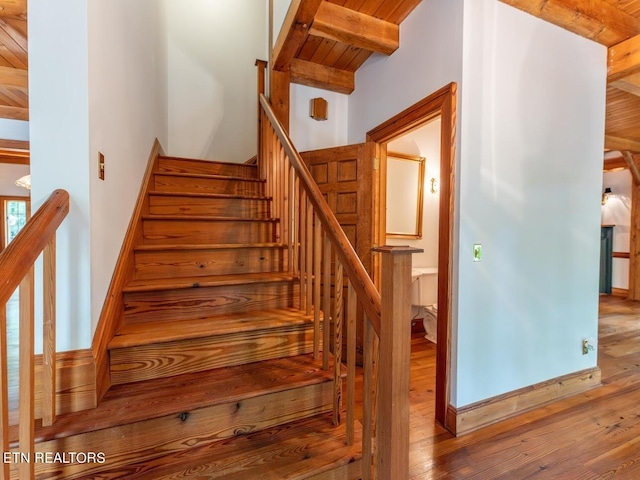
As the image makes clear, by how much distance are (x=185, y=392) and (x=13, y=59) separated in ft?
7.65

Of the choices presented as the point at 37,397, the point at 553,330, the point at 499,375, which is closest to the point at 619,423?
the point at 553,330

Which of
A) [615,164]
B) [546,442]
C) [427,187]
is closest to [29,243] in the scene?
[546,442]

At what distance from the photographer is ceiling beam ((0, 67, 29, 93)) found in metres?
1.97

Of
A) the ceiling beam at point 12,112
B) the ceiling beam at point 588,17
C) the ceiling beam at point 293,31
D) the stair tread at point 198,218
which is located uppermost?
the ceiling beam at point 588,17

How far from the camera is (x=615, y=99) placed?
3.09 m

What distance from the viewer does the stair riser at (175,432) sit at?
103 centimetres

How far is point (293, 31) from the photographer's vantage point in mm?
2068

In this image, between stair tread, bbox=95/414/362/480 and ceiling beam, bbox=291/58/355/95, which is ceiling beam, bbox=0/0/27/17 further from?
stair tread, bbox=95/414/362/480

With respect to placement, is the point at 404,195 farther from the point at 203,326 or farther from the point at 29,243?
the point at 29,243

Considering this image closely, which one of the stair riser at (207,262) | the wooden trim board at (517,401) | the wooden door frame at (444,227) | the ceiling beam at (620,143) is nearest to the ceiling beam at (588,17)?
the wooden door frame at (444,227)

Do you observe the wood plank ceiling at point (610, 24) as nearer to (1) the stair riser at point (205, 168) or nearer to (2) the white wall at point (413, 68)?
(2) the white wall at point (413, 68)

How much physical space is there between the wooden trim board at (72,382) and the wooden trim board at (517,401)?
6.11 feet

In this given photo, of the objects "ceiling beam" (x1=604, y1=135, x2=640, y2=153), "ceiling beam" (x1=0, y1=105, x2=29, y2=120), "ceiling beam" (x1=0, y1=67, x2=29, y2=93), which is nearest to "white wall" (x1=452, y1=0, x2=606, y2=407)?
"ceiling beam" (x1=604, y1=135, x2=640, y2=153)

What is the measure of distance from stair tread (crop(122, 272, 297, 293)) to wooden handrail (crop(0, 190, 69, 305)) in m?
0.60
